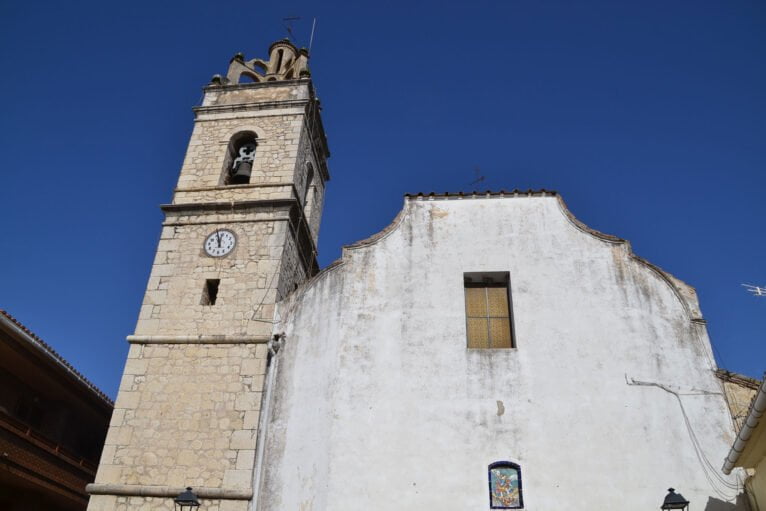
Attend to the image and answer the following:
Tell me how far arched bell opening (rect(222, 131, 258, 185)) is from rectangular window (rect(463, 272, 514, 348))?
6.00m

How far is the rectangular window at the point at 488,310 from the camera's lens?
11.9m

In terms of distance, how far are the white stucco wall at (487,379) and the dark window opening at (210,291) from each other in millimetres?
1744

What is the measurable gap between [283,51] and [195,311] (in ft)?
28.5

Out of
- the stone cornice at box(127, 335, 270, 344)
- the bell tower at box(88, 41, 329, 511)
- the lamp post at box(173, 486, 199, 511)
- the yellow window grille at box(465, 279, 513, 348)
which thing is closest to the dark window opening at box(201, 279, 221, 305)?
the bell tower at box(88, 41, 329, 511)

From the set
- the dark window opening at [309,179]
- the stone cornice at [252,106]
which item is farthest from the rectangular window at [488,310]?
the stone cornice at [252,106]

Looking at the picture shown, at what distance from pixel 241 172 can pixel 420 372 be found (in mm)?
6772

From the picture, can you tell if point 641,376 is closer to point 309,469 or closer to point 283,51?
point 309,469

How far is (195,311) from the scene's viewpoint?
41.7 feet

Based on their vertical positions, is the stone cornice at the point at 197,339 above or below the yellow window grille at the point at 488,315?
below

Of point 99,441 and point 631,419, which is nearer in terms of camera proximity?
point 631,419

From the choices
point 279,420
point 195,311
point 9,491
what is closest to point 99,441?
point 9,491

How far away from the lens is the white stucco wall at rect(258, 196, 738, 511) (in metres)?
10.4

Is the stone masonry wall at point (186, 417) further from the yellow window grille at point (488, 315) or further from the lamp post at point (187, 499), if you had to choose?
the yellow window grille at point (488, 315)

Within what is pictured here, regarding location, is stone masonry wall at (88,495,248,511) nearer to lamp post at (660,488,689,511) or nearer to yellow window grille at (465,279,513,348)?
yellow window grille at (465,279,513,348)
